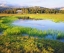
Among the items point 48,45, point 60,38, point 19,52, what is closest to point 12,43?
point 19,52

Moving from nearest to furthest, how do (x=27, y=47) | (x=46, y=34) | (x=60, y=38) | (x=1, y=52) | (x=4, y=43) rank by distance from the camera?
(x=1, y=52), (x=27, y=47), (x=4, y=43), (x=60, y=38), (x=46, y=34)

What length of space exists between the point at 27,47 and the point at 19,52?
859 millimetres

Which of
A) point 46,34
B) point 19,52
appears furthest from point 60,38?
point 19,52

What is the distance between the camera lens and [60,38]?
49.3 feet

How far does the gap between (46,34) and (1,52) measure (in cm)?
761

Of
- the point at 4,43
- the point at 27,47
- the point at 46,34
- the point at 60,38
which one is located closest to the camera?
the point at 27,47

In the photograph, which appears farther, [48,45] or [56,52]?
[48,45]

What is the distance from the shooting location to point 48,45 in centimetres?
1113

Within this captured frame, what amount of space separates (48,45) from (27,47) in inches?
59.6

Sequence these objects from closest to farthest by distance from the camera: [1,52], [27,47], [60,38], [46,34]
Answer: [1,52], [27,47], [60,38], [46,34]

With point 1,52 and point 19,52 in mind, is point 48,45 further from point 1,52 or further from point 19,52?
point 1,52

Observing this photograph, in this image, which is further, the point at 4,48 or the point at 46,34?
the point at 46,34

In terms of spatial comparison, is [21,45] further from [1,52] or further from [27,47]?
[1,52]

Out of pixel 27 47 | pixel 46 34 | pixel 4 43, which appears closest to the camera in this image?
pixel 27 47
